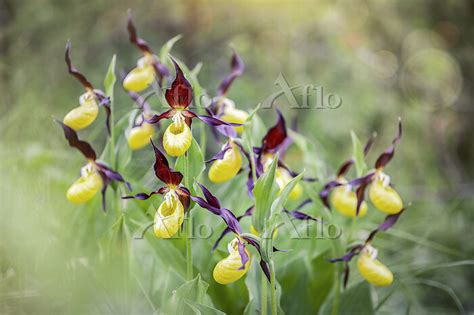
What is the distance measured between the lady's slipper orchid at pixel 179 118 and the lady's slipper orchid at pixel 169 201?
0.03m

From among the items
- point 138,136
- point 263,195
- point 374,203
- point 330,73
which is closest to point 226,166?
point 263,195

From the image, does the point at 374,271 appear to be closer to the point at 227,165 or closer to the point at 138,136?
the point at 227,165

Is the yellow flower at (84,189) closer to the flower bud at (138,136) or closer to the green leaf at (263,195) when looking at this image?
the flower bud at (138,136)

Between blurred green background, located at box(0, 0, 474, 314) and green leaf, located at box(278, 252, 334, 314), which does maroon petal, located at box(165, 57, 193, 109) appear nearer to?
green leaf, located at box(278, 252, 334, 314)

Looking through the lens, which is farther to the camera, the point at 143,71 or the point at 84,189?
the point at 143,71

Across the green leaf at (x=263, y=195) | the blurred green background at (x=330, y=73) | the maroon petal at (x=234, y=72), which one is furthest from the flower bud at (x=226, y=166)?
the blurred green background at (x=330, y=73)

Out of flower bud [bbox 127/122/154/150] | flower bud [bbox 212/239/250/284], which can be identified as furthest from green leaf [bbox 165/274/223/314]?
flower bud [bbox 127/122/154/150]

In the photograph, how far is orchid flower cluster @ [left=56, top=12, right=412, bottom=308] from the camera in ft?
2.71

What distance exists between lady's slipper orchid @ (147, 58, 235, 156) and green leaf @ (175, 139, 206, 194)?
51 mm

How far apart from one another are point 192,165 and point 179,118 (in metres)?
0.10

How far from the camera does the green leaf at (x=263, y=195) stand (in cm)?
85

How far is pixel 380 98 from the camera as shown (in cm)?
268

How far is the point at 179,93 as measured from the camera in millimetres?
828

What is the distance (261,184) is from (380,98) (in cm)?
201
